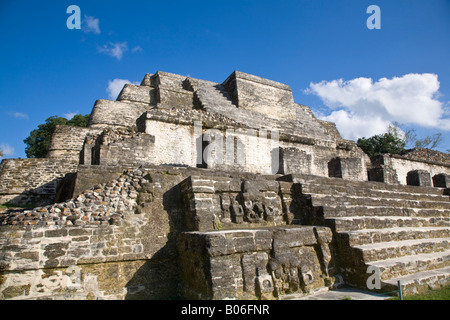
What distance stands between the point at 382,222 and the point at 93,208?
478cm

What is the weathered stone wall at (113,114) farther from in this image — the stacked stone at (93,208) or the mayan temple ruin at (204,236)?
the stacked stone at (93,208)

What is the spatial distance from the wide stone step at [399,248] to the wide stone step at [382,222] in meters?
0.38

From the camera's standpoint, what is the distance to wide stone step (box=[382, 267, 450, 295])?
3652mm

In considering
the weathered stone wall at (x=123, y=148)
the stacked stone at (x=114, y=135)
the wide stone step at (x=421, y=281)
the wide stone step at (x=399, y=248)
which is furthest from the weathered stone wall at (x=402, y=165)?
the stacked stone at (x=114, y=135)

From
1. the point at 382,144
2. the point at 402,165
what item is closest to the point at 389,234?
the point at 402,165

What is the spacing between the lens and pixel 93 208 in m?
4.32

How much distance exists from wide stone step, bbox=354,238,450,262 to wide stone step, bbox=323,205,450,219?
73cm

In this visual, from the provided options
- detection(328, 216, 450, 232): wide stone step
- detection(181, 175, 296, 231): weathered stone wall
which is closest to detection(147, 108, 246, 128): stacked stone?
detection(181, 175, 296, 231): weathered stone wall

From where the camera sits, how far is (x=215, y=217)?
177 inches

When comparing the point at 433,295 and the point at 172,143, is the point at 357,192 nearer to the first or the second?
the point at 433,295

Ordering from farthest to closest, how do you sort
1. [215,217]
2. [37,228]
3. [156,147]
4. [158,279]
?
[156,147]
[215,217]
[158,279]
[37,228]
